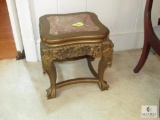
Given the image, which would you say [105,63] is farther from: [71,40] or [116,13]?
[116,13]

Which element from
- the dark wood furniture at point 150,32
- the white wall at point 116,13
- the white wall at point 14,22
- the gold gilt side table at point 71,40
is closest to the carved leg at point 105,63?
the gold gilt side table at point 71,40

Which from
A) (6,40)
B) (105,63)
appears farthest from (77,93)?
(6,40)

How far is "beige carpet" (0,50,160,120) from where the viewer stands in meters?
1.28

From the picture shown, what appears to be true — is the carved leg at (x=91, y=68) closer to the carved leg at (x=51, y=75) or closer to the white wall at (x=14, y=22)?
the carved leg at (x=51, y=75)

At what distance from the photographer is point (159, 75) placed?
160cm

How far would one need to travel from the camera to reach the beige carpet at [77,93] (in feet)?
4.20

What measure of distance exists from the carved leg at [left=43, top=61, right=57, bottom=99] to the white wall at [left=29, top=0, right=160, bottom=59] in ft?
1.61

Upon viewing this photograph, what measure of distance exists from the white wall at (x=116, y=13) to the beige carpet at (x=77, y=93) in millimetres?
236

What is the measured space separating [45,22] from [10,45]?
0.84 m

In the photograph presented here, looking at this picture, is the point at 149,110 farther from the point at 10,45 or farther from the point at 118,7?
the point at 10,45

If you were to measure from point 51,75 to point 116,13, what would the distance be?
2.73 feet

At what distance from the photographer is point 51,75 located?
1.29 metres

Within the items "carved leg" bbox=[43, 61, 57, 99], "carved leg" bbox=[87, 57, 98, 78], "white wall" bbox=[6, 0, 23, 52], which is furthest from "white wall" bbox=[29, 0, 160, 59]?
"carved leg" bbox=[43, 61, 57, 99]

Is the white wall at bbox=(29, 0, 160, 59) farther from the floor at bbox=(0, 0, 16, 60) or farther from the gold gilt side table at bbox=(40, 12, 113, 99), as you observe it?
the floor at bbox=(0, 0, 16, 60)
